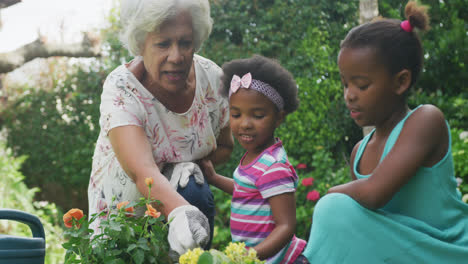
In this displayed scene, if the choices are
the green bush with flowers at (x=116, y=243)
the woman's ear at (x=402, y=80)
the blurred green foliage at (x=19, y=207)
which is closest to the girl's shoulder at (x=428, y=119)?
the woman's ear at (x=402, y=80)

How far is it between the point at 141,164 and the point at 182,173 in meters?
0.39

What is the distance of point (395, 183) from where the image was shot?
1744 millimetres

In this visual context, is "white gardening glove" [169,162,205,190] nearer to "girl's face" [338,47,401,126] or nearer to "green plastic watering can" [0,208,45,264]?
"green plastic watering can" [0,208,45,264]

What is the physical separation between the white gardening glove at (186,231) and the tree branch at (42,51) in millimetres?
4969

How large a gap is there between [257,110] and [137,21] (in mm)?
692

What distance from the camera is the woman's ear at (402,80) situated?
1.86m

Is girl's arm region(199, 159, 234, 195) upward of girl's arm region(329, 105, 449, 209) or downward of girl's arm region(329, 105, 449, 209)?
downward

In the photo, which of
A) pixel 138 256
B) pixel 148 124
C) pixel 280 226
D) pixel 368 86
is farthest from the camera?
pixel 148 124

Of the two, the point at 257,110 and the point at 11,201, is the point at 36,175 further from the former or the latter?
the point at 257,110

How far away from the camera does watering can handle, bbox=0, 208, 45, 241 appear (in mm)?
1757

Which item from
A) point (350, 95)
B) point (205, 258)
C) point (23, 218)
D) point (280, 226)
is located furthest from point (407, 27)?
point (23, 218)

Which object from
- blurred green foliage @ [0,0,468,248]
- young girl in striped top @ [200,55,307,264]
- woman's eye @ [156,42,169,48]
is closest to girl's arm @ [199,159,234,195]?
young girl in striped top @ [200,55,307,264]

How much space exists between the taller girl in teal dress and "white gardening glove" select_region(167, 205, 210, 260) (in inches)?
16.7

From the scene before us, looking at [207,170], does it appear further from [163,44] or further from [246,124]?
[163,44]
